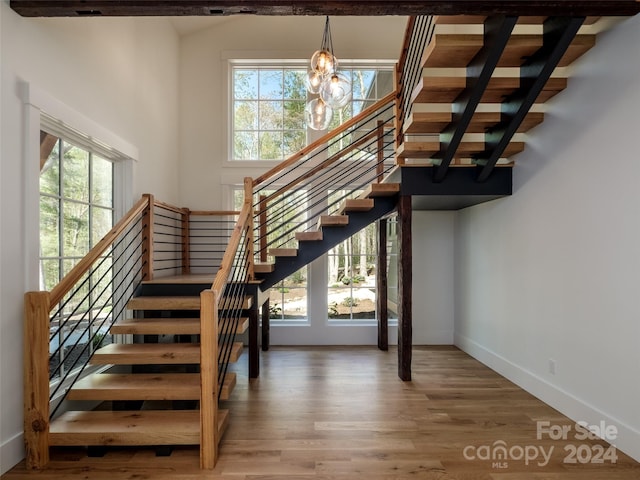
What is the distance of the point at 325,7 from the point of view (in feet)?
6.69

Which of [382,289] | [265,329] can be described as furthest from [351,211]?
[265,329]

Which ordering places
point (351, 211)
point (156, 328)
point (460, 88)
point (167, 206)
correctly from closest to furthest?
point (460, 88) < point (156, 328) < point (351, 211) < point (167, 206)

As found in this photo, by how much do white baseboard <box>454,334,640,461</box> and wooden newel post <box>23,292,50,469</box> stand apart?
356 cm

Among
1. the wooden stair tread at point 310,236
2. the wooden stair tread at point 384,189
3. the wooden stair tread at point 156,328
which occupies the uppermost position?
the wooden stair tread at point 384,189

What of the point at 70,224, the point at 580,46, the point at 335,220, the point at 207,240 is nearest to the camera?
the point at 580,46

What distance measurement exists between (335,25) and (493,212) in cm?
318

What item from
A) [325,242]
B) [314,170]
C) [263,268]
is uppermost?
[314,170]

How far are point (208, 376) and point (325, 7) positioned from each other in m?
2.21

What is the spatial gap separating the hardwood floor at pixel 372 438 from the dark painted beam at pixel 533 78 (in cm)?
205

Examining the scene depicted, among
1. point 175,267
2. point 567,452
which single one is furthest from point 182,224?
point 567,452

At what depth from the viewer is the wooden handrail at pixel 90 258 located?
2227 millimetres

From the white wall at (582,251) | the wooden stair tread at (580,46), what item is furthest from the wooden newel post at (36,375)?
the wooden stair tread at (580,46)

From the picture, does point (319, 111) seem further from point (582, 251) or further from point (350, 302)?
point (350, 302)

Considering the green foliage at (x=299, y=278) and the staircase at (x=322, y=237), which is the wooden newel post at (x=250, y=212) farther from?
the green foliage at (x=299, y=278)
